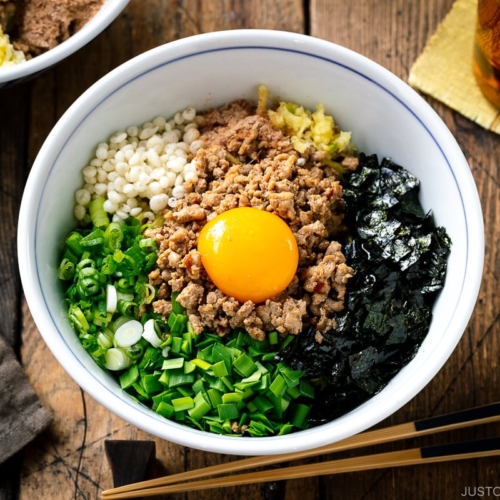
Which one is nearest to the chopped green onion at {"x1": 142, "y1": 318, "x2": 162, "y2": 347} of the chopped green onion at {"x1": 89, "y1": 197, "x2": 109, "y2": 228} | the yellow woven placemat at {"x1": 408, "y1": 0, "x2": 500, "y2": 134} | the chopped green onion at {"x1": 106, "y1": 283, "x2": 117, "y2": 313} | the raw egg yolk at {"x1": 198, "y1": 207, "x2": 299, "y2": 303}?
the chopped green onion at {"x1": 106, "y1": 283, "x2": 117, "y2": 313}

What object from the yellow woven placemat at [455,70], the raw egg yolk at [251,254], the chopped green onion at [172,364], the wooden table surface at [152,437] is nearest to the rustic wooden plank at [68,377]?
the wooden table surface at [152,437]

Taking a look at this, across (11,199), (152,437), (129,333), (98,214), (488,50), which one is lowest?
(152,437)

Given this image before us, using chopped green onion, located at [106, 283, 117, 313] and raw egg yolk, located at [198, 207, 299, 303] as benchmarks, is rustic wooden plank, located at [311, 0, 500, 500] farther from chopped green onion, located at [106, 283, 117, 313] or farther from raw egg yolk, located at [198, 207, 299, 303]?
chopped green onion, located at [106, 283, 117, 313]

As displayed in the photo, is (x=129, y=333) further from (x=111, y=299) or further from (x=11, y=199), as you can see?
(x=11, y=199)

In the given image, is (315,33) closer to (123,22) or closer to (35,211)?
(123,22)

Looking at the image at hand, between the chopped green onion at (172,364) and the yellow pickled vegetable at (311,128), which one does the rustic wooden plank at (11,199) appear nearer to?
the chopped green onion at (172,364)

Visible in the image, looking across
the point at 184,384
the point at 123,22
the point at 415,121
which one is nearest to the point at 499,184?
the point at 415,121

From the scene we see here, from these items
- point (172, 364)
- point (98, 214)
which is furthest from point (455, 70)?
point (172, 364)
